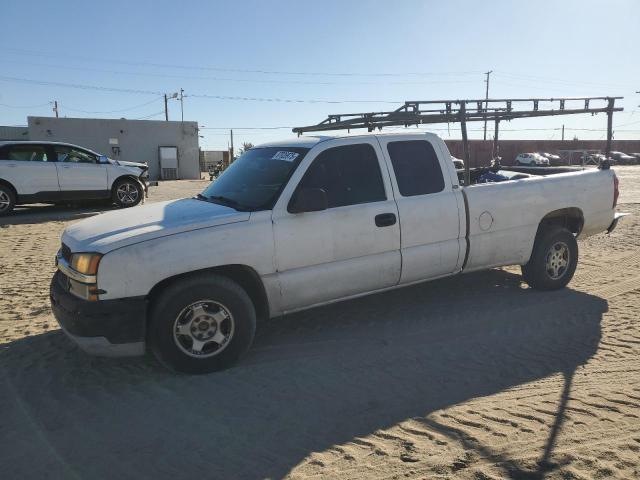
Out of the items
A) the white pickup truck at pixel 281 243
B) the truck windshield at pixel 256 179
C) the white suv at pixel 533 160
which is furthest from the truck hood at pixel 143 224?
the white suv at pixel 533 160

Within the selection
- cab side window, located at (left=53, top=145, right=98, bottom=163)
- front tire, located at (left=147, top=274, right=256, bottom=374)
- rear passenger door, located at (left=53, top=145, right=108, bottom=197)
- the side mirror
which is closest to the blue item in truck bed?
the side mirror

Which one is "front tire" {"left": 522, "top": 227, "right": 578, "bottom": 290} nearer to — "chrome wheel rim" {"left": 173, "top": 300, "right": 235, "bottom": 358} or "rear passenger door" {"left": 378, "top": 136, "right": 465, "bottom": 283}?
"rear passenger door" {"left": 378, "top": 136, "right": 465, "bottom": 283}

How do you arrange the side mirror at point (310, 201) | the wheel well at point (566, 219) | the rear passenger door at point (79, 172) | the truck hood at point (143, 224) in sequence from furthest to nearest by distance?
the rear passenger door at point (79, 172) < the wheel well at point (566, 219) < the side mirror at point (310, 201) < the truck hood at point (143, 224)

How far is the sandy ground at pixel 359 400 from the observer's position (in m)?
2.66

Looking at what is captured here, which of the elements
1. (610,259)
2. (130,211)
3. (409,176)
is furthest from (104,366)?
(610,259)

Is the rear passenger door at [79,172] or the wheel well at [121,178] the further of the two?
the wheel well at [121,178]

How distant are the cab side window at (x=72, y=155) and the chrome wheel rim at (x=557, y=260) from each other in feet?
37.4

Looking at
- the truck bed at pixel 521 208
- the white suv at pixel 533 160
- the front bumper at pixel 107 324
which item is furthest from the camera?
the white suv at pixel 533 160

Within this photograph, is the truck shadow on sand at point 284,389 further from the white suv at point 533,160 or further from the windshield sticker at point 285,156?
the white suv at point 533,160

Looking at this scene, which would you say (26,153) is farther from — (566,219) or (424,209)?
(566,219)

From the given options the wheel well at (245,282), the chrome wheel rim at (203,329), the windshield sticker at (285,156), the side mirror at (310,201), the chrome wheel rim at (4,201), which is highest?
the windshield sticker at (285,156)

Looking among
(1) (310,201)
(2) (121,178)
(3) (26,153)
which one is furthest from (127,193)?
(1) (310,201)

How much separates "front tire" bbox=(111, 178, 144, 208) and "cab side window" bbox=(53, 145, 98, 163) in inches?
34.7

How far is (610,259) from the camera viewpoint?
7145mm
